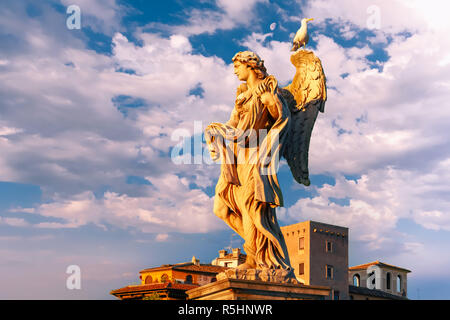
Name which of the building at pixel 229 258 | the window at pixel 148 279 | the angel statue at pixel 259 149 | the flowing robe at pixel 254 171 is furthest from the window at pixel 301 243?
the flowing robe at pixel 254 171

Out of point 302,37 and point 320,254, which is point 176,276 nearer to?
point 320,254

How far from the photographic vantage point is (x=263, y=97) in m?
10.4

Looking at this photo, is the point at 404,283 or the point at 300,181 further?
the point at 404,283

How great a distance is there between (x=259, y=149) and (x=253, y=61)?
1.65 m

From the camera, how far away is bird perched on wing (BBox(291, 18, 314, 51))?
37.0 feet

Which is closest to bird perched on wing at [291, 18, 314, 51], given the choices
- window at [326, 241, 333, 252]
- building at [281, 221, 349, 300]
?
building at [281, 221, 349, 300]

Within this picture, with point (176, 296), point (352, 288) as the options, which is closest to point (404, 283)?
point (352, 288)

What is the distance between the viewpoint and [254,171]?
33.6 ft

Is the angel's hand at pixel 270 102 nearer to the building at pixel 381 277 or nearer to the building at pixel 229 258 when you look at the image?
the building at pixel 229 258
